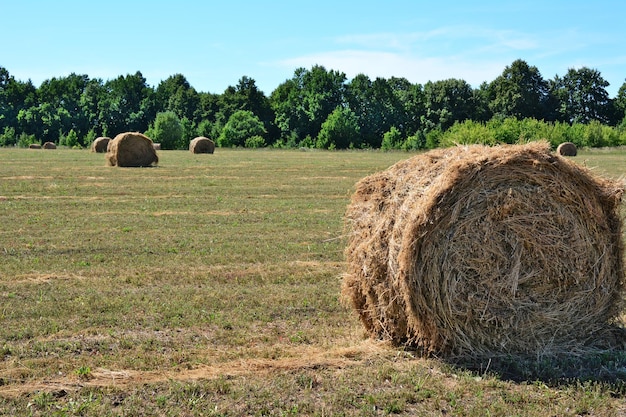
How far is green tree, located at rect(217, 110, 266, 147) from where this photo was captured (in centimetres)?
8388

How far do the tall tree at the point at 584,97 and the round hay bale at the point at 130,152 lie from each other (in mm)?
69613

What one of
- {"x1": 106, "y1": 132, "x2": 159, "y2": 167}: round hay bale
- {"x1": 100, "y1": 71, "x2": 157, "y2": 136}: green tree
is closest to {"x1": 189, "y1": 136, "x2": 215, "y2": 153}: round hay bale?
{"x1": 106, "y1": 132, "x2": 159, "y2": 167}: round hay bale

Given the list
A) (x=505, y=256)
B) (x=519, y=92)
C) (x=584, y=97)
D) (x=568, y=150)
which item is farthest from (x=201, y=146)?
(x=584, y=97)

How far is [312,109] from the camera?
9019 centimetres

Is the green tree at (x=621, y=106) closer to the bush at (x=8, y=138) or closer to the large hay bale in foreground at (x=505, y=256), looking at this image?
the bush at (x=8, y=138)

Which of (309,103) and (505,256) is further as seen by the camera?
(309,103)

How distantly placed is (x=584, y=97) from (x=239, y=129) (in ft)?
155

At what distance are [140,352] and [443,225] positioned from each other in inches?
128

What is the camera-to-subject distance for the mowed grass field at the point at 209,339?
18.2 feet

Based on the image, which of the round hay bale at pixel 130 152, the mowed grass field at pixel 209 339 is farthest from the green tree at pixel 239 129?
the mowed grass field at pixel 209 339

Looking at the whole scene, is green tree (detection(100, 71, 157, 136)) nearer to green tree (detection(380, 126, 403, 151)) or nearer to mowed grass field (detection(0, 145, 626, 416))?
green tree (detection(380, 126, 403, 151))

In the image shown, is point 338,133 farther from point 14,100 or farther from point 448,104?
point 14,100

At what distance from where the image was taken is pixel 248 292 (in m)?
9.20

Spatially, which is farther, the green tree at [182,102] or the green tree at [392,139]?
the green tree at [182,102]
